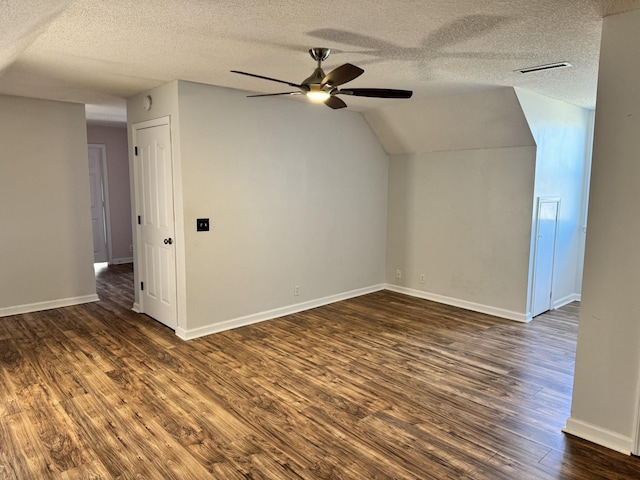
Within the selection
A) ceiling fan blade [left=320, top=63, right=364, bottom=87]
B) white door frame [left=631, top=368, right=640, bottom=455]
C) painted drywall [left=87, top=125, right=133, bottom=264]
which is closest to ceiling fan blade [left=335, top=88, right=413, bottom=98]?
ceiling fan blade [left=320, top=63, right=364, bottom=87]

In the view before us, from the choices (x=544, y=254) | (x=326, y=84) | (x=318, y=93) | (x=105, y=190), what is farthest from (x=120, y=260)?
(x=544, y=254)

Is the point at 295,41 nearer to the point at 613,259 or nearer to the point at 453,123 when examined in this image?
the point at 613,259

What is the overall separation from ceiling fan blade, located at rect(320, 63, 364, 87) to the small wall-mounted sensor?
2021 mm

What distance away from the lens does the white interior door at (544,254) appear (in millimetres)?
4797

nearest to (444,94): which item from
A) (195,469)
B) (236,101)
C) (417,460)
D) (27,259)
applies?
(236,101)

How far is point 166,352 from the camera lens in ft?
12.6

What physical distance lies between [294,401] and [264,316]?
6.08 feet

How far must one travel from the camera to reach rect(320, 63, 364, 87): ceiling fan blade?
2443 millimetres

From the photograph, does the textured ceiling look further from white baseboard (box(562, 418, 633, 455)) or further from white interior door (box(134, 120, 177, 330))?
white baseboard (box(562, 418, 633, 455))

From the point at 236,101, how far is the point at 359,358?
2.74 meters

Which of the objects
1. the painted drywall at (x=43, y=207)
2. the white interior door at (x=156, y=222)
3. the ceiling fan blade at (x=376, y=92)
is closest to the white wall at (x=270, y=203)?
the white interior door at (x=156, y=222)

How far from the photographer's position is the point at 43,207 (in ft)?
16.4

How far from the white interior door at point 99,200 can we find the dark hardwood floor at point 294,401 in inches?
124

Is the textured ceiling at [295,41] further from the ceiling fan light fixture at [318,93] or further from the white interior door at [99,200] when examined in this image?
the white interior door at [99,200]
